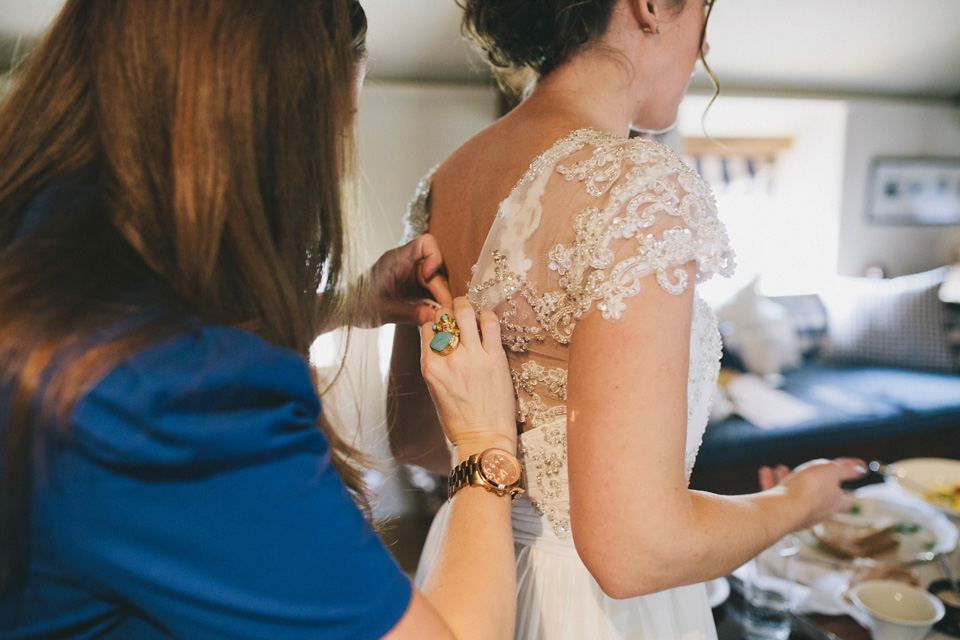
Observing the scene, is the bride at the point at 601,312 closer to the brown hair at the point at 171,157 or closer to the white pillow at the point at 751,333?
the brown hair at the point at 171,157

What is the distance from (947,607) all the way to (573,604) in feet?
2.72

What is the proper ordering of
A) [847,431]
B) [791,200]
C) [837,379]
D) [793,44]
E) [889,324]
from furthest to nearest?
[791,200], [793,44], [889,324], [837,379], [847,431]

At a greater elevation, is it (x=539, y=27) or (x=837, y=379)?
(x=539, y=27)

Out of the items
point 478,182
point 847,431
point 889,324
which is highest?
point 478,182

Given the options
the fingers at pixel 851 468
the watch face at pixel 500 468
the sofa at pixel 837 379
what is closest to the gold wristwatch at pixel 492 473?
the watch face at pixel 500 468

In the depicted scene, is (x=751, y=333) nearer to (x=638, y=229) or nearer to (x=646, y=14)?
(x=646, y=14)

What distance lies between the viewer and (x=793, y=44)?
427 centimetres

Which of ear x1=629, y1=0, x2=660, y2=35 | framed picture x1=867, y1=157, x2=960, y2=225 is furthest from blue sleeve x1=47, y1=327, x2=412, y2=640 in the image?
framed picture x1=867, y1=157, x2=960, y2=225

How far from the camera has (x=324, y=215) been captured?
1.99 feet

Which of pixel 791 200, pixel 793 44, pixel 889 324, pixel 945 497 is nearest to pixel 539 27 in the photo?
pixel 945 497

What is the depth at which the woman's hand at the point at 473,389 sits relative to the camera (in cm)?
79

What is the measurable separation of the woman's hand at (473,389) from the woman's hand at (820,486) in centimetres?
46

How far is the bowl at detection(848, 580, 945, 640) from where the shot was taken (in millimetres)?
1029

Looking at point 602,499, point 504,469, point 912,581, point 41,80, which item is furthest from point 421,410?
point 912,581
